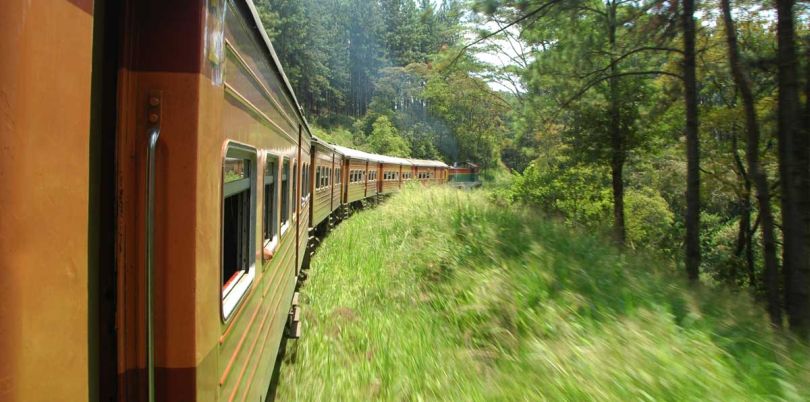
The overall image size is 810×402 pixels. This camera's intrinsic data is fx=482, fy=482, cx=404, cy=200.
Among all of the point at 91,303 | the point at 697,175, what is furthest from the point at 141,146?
the point at 697,175

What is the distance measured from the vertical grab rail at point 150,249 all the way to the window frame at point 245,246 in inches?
17.7

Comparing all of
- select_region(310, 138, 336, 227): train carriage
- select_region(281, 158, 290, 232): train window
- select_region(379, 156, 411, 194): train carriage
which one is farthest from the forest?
select_region(379, 156, 411, 194): train carriage

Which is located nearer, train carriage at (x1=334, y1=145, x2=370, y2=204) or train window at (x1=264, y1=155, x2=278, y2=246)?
train window at (x1=264, y1=155, x2=278, y2=246)

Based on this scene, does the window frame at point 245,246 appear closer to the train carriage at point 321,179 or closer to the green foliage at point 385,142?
the train carriage at point 321,179

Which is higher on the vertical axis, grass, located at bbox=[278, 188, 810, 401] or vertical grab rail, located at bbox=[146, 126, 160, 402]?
vertical grab rail, located at bbox=[146, 126, 160, 402]

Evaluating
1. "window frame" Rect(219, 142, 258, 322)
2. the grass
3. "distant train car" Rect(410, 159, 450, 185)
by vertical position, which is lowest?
the grass

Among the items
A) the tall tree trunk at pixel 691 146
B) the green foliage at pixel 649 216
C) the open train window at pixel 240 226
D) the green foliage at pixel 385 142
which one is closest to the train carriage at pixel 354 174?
the tall tree trunk at pixel 691 146

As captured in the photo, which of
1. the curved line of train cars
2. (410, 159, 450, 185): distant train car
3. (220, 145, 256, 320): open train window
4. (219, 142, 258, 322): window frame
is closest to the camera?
the curved line of train cars

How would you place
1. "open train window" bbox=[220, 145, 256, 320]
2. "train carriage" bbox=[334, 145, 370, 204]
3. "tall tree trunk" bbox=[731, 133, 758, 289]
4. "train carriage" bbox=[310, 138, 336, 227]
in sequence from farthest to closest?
"train carriage" bbox=[334, 145, 370, 204] → "tall tree trunk" bbox=[731, 133, 758, 289] → "train carriage" bbox=[310, 138, 336, 227] → "open train window" bbox=[220, 145, 256, 320]

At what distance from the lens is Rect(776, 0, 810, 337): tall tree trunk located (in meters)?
5.70

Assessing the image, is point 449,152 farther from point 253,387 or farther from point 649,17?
point 253,387

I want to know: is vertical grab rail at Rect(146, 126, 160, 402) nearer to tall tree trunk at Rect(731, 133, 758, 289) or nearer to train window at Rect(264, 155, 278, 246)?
train window at Rect(264, 155, 278, 246)

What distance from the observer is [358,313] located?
6340 millimetres

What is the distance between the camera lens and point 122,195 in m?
1.37
